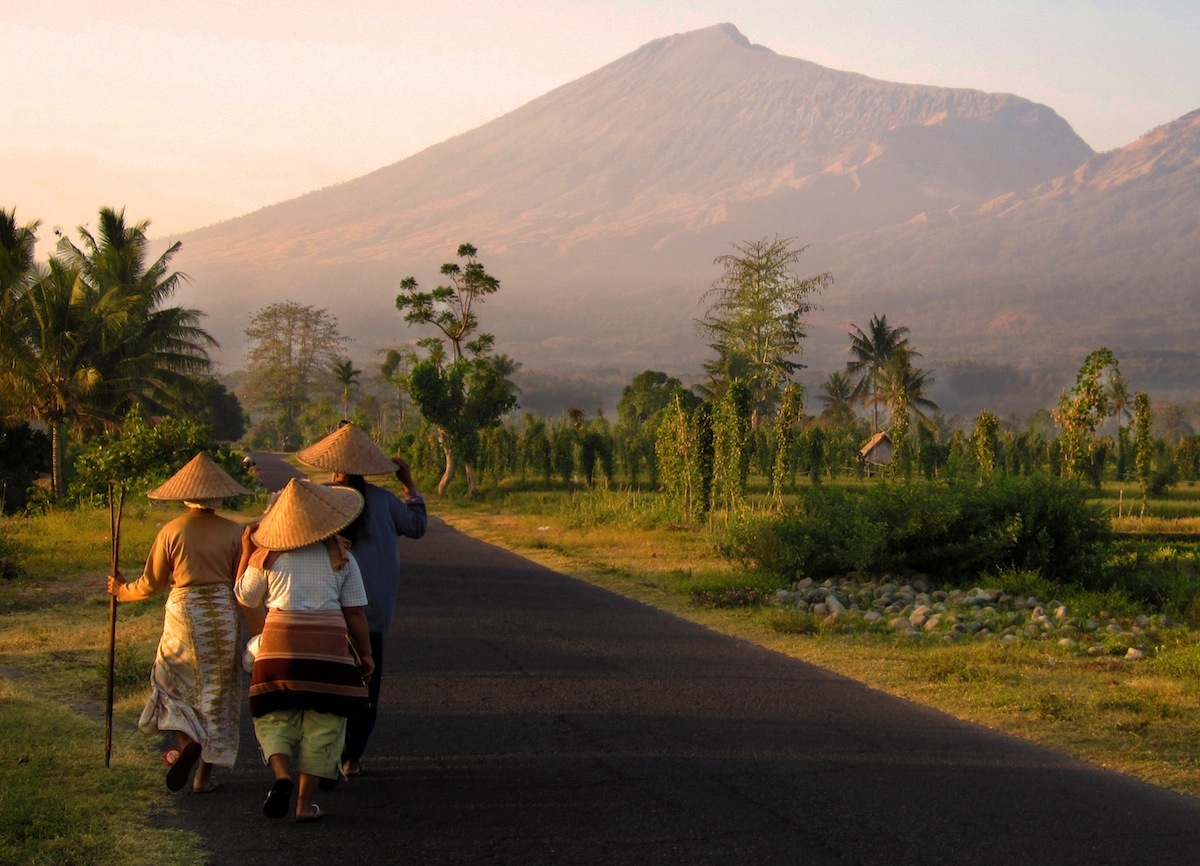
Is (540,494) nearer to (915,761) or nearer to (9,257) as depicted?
(9,257)

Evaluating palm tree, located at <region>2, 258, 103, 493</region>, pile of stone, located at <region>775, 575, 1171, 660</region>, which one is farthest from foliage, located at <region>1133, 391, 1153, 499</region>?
palm tree, located at <region>2, 258, 103, 493</region>

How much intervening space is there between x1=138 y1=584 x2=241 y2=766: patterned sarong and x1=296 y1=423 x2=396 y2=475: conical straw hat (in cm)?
80

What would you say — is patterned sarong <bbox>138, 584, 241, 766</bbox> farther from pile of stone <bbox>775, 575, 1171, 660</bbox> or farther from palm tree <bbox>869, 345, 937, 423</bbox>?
palm tree <bbox>869, 345, 937, 423</bbox>

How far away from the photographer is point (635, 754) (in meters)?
6.06

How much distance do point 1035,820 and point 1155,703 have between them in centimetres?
291

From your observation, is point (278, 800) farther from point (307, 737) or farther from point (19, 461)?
point (19, 461)

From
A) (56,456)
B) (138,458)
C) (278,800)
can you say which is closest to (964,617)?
(278,800)

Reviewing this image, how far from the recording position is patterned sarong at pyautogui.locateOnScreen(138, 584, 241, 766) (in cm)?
561

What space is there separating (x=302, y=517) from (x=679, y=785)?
2135 mm

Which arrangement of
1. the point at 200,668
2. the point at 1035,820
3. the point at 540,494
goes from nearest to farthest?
the point at 1035,820 → the point at 200,668 → the point at 540,494

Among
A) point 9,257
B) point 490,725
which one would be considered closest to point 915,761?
point 490,725

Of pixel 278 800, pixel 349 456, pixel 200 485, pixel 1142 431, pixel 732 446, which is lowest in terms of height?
pixel 278 800

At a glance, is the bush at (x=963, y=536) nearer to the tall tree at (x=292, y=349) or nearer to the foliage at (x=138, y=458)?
the foliage at (x=138, y=458)

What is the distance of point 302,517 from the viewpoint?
5.12m
